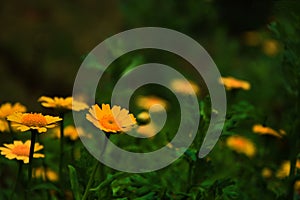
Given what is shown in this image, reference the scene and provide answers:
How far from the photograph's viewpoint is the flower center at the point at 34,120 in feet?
3.94

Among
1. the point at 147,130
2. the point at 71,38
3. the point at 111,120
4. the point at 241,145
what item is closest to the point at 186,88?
the point at 147,130

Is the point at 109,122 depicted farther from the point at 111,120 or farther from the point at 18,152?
the point at 18,152

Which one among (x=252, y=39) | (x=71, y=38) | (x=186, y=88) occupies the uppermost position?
(x=252, y=39)

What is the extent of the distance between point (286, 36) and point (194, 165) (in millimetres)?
456

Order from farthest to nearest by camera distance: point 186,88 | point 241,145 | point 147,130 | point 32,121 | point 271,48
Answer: point 271,48, point 241,145, point 186,88, point 147,130, point 32,121

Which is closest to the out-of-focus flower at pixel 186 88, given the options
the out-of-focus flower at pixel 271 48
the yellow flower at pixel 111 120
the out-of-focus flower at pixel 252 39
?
the yellow flower at pixel 111 120

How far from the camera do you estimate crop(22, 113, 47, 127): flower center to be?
1.20m

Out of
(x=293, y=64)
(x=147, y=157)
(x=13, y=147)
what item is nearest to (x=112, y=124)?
(x=13, y=147)

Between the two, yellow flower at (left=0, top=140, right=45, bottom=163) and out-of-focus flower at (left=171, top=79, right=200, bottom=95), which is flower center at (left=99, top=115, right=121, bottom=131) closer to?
yellow flower at (left=0, top=140, right=45, bottom=163)

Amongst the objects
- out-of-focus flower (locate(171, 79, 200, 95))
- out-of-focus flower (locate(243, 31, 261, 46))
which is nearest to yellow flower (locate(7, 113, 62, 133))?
out-of-focus flower (locate(171, 79, 200, 95))

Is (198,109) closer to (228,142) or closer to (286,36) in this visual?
(286,36)

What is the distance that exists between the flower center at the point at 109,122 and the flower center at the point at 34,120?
0.12 meters

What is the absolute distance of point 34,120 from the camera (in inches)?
47.5

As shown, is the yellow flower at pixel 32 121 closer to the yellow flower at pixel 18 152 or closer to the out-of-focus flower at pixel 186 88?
the yellow flower at pixel 18 152
